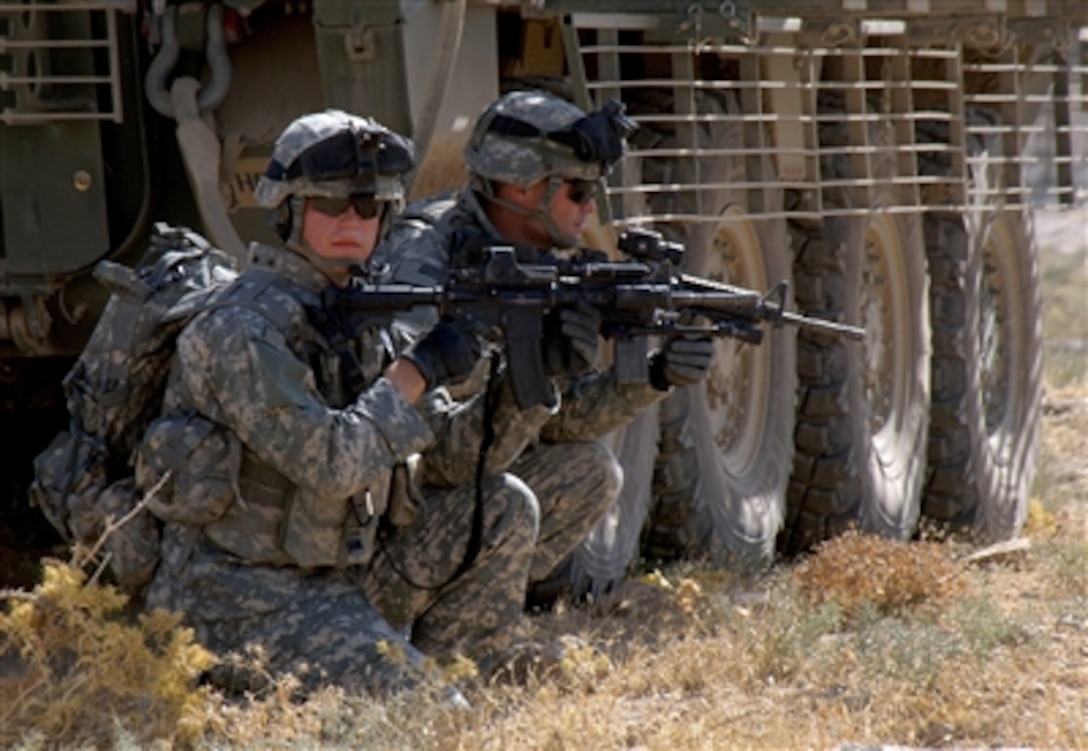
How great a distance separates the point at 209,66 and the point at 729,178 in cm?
225

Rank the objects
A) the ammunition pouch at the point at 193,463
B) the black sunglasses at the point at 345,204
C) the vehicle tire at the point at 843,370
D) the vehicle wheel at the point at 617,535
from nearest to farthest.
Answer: the ammunition pouch at the point at 193,463, the black sunglasses at the point at 345,204, the vehicle wheel at the point at 617,535, the vehicle tire at the point at 843,370

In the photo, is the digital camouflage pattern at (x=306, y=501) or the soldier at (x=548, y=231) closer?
the digital camouflage pattern at (x=306, y=501)

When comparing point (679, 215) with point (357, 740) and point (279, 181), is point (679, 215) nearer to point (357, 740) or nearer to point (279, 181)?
point (279, 181)

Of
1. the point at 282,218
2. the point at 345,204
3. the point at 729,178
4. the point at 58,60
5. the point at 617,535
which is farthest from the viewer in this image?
the point at 729,178

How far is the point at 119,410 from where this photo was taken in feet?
22.0

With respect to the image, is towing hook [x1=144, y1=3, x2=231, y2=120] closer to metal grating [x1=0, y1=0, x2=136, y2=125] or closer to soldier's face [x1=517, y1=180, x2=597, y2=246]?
metal grating [x1=0, y1=0, x2=136, y2=125]

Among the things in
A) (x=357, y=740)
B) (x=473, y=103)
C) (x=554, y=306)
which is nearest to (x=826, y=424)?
(x=473, y=103)

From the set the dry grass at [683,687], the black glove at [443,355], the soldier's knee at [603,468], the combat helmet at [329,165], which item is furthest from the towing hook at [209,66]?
the black glove at [443,355]

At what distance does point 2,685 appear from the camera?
644 centimetres

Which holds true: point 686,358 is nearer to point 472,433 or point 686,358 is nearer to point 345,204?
point 472,433

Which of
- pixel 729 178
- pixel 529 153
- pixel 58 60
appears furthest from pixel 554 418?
pixel 729 178

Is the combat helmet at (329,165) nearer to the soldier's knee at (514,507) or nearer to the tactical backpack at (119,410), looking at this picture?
the tactical backpack at (119,410)

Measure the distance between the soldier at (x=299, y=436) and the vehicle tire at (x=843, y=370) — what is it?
3718 millimetres

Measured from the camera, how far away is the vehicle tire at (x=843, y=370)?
33.8 feet
